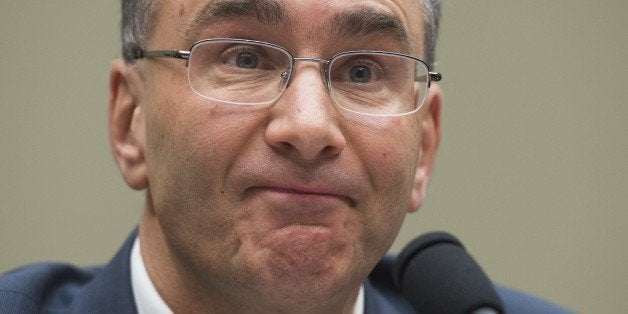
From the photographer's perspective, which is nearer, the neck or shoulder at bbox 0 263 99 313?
the neck

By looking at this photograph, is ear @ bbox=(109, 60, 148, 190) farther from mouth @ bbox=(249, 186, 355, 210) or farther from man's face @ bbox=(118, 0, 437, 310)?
mouth @ bbox=(249, 186, 355, 210)

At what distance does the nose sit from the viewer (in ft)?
5.07

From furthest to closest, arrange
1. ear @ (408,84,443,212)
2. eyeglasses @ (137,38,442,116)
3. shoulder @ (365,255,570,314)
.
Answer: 1. shoulder @ (365,255,570,314)
2. ear @ (408,84,443,212)
3. eyeglasses @ (137,38,442,116)

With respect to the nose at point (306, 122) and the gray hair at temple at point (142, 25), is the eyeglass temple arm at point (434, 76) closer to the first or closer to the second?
the gray hair at temple at point (142, 25)

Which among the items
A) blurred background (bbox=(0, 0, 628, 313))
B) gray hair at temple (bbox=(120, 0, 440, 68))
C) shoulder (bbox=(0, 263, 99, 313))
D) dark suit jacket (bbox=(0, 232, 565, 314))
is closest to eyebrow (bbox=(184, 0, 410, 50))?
gray hair at temple (bbox=(120, 0, 440, 68))

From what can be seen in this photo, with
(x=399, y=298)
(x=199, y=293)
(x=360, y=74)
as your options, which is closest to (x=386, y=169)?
(x=360, y=74)

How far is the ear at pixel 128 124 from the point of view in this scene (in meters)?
1.88

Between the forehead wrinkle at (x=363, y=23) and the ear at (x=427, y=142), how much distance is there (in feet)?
0.97

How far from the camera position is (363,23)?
170 cm

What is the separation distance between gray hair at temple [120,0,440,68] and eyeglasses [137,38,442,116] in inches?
3.0

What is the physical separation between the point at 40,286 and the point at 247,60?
78cm

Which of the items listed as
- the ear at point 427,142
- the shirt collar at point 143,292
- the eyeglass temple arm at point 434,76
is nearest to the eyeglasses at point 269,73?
the eyeglass temple arm at point 434,76

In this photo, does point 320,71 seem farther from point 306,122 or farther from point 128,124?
point 128,124

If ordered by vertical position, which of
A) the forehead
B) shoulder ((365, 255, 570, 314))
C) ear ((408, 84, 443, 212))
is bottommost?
shoulder ((365, 255, 570, 314))
